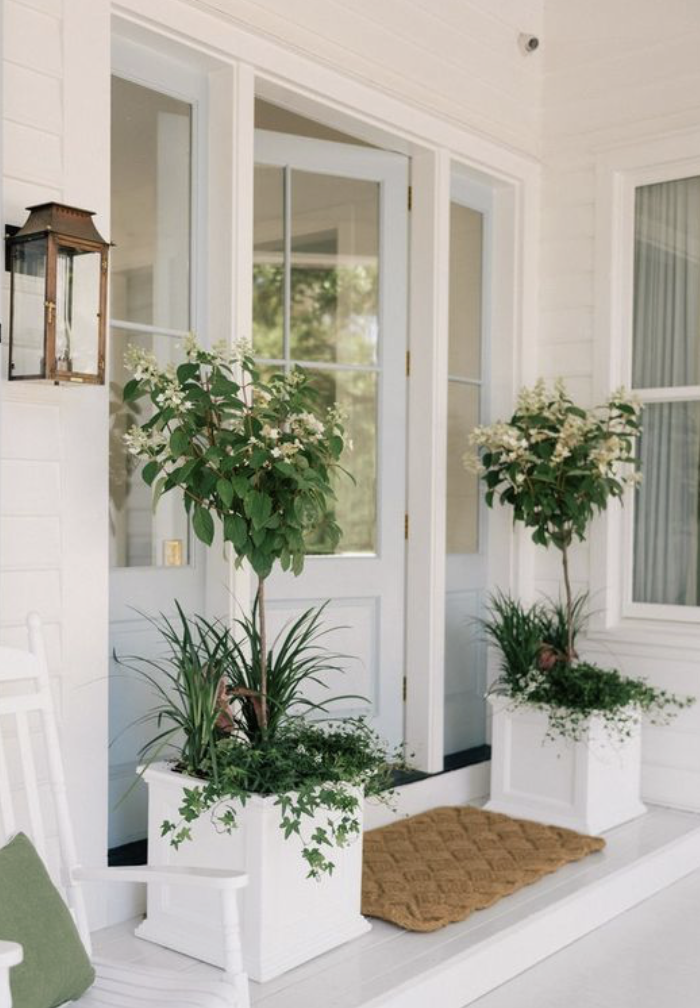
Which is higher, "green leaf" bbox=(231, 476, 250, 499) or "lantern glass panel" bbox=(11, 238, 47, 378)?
"lantern glass panel" bbox=(11, 238, 47, 378)

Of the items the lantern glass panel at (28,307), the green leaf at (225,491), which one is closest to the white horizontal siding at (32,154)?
the lantern glass panel at (28,307)

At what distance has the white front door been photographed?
4203 millimetres

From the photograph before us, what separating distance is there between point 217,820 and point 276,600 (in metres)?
1.30

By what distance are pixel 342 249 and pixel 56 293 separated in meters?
2.06

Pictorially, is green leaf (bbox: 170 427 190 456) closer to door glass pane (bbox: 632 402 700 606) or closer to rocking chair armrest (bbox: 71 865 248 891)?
rocking chair armrest (bbox: 71 865 248 891)

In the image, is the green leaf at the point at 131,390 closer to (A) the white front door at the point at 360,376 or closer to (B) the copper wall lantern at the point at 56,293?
(B) the copper wall lantern at the point at 56,293

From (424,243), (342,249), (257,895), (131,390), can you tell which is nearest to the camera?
(257,895)

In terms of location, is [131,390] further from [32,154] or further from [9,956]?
[9,956]

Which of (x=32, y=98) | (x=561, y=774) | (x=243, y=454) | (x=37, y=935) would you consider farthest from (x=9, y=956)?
(x=561, y=774)

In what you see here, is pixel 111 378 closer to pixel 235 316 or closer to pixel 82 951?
pixel 235 316

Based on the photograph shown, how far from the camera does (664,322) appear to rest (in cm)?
462

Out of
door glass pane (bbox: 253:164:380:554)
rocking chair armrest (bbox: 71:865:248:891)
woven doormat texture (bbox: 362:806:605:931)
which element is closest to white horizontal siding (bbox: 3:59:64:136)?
door glass pane (bbox: 253:164:380:554)

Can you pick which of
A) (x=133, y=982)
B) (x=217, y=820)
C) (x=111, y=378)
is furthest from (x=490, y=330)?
(x=133, y=982)

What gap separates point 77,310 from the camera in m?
2.79
